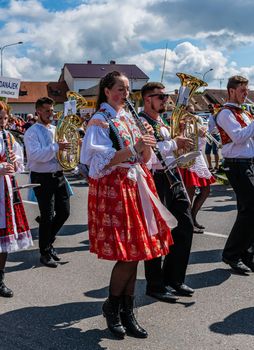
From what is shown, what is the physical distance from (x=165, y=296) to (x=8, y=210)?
1589 mm

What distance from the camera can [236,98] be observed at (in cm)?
501

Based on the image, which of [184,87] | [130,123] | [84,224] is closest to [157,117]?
[184,87]

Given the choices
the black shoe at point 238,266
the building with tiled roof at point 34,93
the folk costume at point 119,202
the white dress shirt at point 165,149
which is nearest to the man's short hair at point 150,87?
the white dress shirt at point 165,149

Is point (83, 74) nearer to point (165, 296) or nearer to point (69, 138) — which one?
point (69, 138)

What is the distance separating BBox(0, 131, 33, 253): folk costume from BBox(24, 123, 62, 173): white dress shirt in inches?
25.2

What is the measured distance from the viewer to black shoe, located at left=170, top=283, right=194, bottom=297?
173 inches

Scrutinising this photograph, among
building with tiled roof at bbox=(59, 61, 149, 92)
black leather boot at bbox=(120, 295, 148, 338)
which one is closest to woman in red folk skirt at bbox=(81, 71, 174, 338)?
black leather boot at bbox=(120, 295, 148, 338)

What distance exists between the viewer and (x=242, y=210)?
5.12 m

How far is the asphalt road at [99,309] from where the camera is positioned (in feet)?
11.5

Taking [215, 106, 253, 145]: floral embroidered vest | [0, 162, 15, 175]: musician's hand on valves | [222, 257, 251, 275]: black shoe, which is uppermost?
[215, 106, 253, 145]: floral embroidered vest

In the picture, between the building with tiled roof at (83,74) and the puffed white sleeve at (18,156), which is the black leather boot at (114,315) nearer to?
the puffed white sleeve at (18,156)

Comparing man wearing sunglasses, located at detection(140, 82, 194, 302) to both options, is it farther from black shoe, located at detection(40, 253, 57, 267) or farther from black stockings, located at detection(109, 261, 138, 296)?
black shoe, located at detection(40, 253, 57, 267)

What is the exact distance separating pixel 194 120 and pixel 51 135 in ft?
5.60

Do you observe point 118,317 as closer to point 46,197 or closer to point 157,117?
point 157,117
